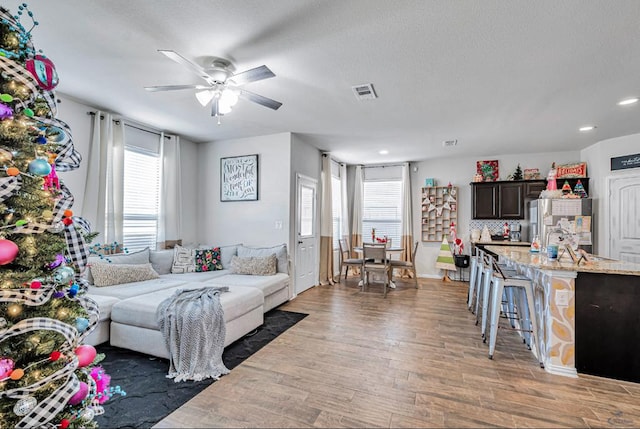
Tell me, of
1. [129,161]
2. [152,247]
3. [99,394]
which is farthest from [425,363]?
[129,161]

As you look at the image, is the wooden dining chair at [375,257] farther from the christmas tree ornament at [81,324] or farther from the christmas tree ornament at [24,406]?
the christmas tree ornament at [24,406]

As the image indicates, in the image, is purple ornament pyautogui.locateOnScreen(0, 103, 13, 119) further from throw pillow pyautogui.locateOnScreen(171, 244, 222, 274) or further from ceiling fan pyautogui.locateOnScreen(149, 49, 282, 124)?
throw pillow pyautogui.locateOnScreen(171, 244, 222, 274)

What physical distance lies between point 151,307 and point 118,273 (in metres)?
1.14

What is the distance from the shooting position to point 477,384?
2.30 metres

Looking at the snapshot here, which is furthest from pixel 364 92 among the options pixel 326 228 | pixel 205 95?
pixel 326 228

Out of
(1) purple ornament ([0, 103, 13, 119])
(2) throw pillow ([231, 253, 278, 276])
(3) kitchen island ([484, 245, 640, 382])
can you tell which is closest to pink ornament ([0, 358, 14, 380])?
(1) purple ornament ([0, 103, 13, 119])

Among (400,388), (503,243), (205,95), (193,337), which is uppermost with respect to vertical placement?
(205,95)

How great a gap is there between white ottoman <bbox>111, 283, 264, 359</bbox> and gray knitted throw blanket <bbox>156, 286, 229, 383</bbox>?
0.15 meters

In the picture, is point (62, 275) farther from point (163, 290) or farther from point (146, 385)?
point (163, 290)

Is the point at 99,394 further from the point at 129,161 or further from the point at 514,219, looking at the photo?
the point at 514,219

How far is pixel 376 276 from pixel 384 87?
4.51m

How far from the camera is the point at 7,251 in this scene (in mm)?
991

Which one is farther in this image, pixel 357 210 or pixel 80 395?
pixel 357 210

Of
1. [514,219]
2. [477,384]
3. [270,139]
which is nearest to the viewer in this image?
[477,384]
